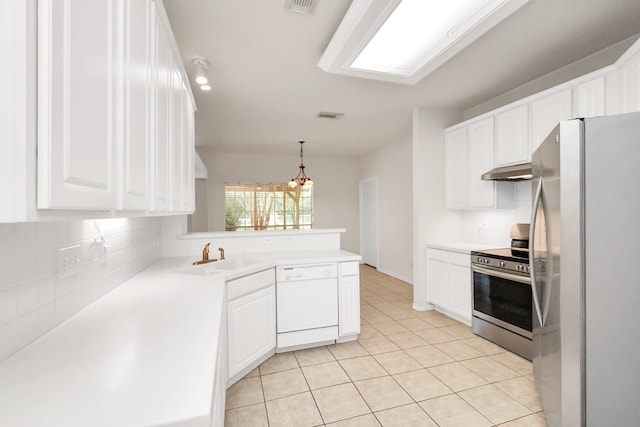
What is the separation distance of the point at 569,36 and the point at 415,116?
169cm

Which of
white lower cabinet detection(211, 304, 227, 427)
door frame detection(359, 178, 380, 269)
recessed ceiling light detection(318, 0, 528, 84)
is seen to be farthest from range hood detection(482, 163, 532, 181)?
door frame detection(359, 178, 380, 269)

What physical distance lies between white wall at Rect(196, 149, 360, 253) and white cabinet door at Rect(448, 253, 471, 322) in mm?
4013

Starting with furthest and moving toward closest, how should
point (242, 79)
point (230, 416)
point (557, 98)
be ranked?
1. point (242, 79)
2. point (557, 98)
3. point (230, 416)

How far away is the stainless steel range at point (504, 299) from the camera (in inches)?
98.0

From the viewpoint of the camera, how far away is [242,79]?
2.99 m

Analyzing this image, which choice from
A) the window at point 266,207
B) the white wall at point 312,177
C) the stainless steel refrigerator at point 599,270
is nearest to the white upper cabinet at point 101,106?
the stainless steel refrigerator at point 599,270

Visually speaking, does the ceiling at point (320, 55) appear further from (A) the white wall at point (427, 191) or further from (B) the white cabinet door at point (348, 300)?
(B) the white cabinet door at point (348, 300)

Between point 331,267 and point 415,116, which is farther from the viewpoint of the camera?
point 415,116

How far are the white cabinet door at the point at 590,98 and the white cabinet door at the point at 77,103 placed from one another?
300cm

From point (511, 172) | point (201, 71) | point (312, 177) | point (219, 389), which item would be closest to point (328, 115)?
point (201, 71)

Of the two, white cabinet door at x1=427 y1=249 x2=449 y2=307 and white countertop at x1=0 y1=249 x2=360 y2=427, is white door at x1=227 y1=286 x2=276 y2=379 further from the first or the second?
white cabinet door at x1=427 y1=249 x2=449 y2=307

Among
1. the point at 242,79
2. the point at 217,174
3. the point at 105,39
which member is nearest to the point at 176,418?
the point at 105,39

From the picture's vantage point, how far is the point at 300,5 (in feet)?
6.17

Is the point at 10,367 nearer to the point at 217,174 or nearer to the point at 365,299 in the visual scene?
the point at 365,299
